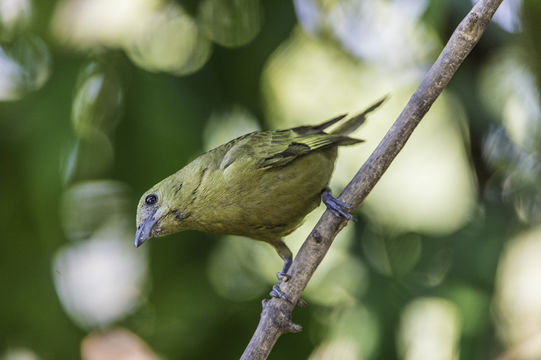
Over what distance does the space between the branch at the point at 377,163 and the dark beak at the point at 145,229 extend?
0.88 meters

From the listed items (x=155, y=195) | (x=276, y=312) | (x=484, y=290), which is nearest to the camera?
(x=276, y=312)

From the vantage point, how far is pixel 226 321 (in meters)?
4.49

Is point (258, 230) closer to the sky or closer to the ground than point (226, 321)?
closer to the sky

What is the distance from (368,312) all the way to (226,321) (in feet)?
3.20

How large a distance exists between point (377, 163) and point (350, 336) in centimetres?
196

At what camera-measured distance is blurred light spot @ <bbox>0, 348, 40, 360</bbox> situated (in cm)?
445

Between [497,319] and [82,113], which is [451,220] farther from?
[82,113]

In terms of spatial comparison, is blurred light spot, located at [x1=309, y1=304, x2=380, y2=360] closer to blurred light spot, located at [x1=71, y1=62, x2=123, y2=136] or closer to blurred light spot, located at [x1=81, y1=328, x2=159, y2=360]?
blurred light spot, located at [x1=81, y1=328, x2=159, y2=360]

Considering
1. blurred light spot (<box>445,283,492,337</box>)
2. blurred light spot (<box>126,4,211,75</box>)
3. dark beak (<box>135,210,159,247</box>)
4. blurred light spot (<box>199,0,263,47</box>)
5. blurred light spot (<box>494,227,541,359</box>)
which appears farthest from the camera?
blurred light spot (<box>126,4,211,75</box>)

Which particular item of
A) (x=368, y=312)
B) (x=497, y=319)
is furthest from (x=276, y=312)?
(x=497, y=319)

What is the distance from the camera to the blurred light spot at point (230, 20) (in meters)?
4.52

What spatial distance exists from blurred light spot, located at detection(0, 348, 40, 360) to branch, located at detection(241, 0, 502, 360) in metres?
2.33

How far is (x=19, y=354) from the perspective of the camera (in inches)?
180

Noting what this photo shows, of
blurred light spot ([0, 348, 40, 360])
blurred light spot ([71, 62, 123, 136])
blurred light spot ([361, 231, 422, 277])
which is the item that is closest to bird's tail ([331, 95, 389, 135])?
blurred light spot ([361, 231, 422, 277])
